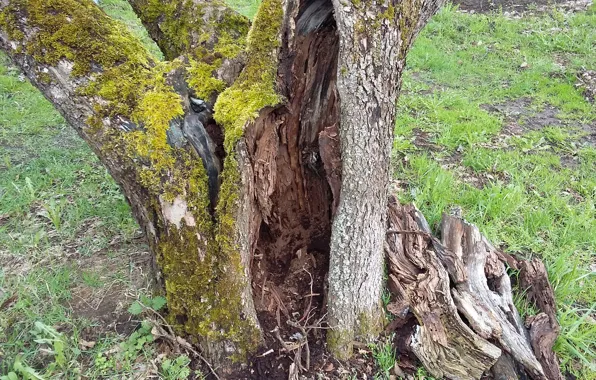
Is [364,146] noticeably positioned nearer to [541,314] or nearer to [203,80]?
[203,80]

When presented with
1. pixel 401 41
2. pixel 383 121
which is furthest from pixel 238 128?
pixel 401 41

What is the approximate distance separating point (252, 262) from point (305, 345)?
57 centimetres

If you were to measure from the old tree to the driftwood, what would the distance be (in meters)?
0.01

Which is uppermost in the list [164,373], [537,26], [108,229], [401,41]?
[401,41]

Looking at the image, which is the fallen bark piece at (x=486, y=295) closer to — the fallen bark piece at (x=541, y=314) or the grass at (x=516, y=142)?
the fallen bark piece at (x=541, y=314)

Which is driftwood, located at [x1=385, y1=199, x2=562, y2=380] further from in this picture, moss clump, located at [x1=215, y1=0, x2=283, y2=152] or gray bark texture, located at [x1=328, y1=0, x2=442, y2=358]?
moss clump, located at [x1=215, y1=0, x2=283, y2=152]

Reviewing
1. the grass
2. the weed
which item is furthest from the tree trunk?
the grass

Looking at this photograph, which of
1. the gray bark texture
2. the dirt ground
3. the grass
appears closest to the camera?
the gray bark texture

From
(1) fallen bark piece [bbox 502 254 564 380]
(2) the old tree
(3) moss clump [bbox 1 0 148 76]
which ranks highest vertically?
(3) moss clump [bbox 1 0 148 76]

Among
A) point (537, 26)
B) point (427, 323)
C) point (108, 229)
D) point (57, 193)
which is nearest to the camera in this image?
point (427, 323)

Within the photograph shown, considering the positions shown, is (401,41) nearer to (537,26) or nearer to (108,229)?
(108,229)

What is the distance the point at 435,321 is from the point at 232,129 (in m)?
1.59

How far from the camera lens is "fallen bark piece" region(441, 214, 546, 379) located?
8.70 feet

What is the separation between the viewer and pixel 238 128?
2.17 meters
